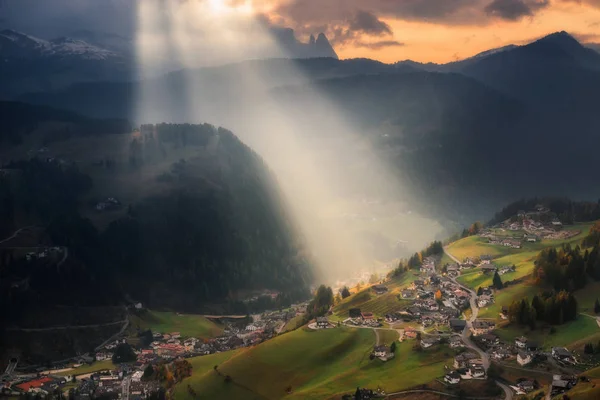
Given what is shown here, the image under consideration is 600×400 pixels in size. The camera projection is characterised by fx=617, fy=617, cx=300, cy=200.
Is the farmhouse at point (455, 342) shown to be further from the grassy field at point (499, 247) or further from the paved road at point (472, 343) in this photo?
the grassy field at point (499, 247)

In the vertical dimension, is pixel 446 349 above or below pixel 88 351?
above

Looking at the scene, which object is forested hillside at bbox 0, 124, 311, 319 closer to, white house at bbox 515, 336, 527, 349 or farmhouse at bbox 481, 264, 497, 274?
farmhouse at bbox 481, 264, 497, 274

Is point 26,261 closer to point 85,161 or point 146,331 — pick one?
point 146,331

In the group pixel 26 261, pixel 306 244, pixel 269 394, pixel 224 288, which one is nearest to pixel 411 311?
pixel 269 394

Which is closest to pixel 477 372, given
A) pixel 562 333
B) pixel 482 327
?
pixel 482 327

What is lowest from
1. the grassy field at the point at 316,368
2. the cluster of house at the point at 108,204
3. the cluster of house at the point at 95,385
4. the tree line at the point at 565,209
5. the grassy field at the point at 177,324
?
the grassy field at the point at 177,324

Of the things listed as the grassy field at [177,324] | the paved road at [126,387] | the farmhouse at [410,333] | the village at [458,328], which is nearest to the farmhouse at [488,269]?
the village at [458,328]
